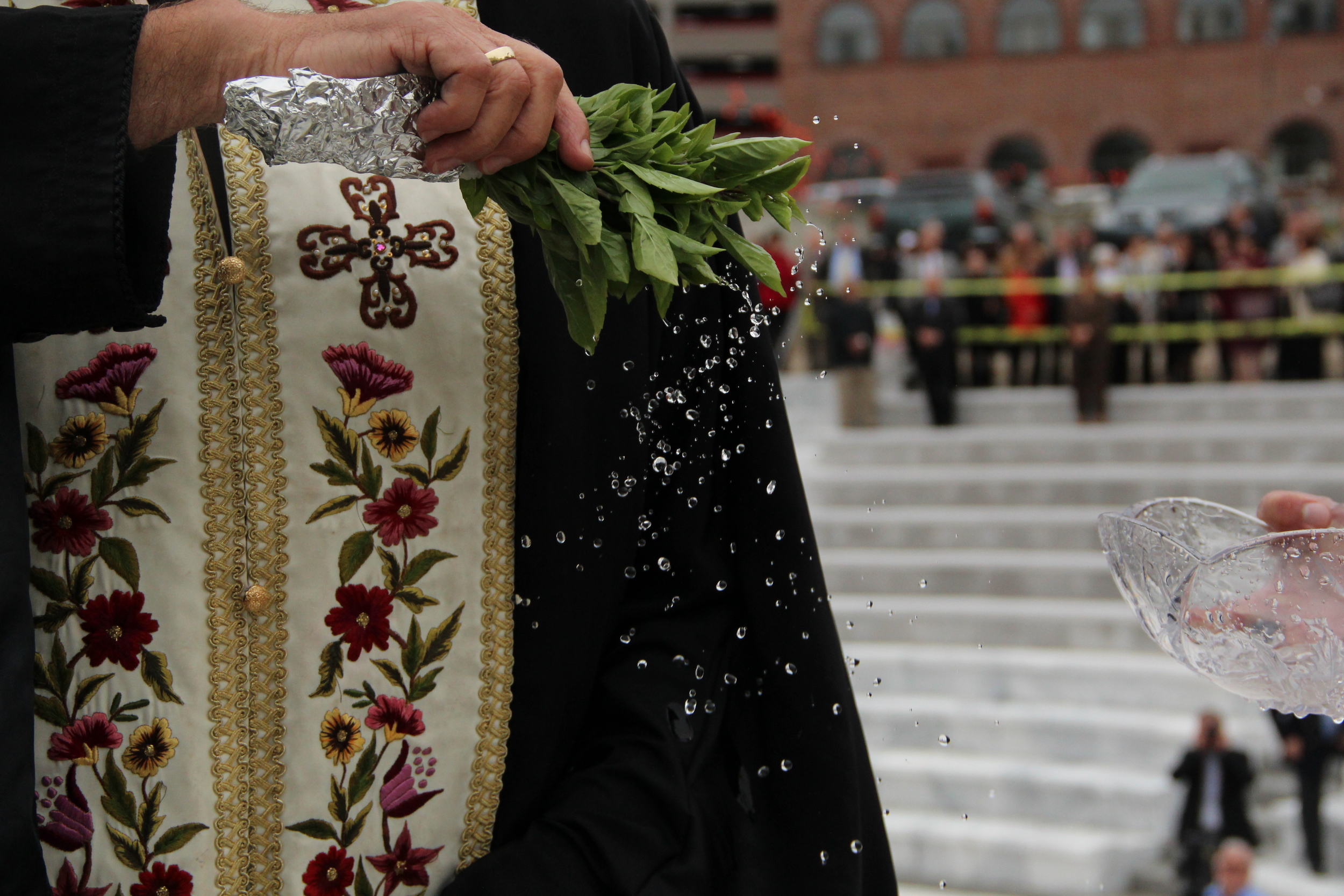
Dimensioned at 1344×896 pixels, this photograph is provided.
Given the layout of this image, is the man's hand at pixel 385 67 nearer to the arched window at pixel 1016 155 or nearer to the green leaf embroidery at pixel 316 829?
the green leaf embroidery at pixel 316 829

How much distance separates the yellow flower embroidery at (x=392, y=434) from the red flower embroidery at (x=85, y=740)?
0.34 meters

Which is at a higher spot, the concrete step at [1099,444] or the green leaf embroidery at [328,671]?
the green leaf embroidery at [328,671]

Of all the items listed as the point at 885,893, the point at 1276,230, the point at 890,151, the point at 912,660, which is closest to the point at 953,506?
the point at 912,660

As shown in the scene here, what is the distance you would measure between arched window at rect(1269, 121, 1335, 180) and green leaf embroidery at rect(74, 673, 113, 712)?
3073cm

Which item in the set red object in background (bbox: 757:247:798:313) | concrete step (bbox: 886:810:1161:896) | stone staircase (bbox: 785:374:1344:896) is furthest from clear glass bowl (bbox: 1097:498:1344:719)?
concrete step (bbox: 886:810:1161:896)

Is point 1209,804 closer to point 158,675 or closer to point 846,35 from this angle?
point 158,675

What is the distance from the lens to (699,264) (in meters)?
1.08

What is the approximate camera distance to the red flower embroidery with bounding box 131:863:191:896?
1.20 m

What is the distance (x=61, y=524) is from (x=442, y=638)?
A: 35 cm

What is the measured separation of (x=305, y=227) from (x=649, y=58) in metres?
0.42

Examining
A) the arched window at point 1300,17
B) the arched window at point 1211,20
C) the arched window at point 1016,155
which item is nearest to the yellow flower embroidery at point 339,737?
the arched window at point 1016,155

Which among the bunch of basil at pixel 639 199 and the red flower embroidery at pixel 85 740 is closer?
the bunch of basil at pixel 639 199

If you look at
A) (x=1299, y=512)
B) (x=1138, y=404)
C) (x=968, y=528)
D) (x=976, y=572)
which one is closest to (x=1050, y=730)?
(x=976, y=572)

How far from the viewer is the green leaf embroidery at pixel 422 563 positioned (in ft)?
4.32
